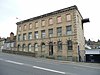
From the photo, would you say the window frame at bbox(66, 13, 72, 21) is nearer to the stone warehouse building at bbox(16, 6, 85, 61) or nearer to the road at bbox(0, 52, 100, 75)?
the stone warehouse building at bbox(16, 6, 85, 61)

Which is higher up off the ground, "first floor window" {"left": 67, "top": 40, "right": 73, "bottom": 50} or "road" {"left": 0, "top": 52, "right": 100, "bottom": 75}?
"first floor window" {"left": 67, "top": 40, "right": 73, "bottom": 50}

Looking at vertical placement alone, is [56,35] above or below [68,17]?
below

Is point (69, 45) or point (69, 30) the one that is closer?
point (69, 45)

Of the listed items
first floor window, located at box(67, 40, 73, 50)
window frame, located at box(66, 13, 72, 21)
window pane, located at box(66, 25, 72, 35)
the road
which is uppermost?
window frame, located at box(66, 13, 72, 21)

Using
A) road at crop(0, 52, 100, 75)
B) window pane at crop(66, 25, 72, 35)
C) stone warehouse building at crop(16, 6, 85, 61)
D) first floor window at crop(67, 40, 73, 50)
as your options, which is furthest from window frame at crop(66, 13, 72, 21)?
road at crop(0, 52, 100, 75)

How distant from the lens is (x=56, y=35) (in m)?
31.9

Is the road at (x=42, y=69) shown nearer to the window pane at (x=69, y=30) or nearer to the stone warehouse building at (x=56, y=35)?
the stone warehouse building at (x=56, y=35)

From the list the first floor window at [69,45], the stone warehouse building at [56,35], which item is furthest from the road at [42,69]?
the stone warehouse building at [56,35]

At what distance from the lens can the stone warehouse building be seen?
29.3 metres

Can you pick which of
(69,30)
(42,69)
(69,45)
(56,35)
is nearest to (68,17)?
(69,30)

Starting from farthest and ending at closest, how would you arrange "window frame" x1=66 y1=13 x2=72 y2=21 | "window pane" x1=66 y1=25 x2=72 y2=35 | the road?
"window frame" x1=66 y1=13 x2=72 y2=21 < "window pane" x1=66 y1=25 x2=72 y2=35 < the road

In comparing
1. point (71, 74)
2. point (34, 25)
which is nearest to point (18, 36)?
point (34, 25)

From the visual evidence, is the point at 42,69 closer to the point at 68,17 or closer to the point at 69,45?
the point at 69,45

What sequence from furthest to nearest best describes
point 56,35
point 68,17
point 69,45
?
point 56,35 < point 68,17 < point 69,45
